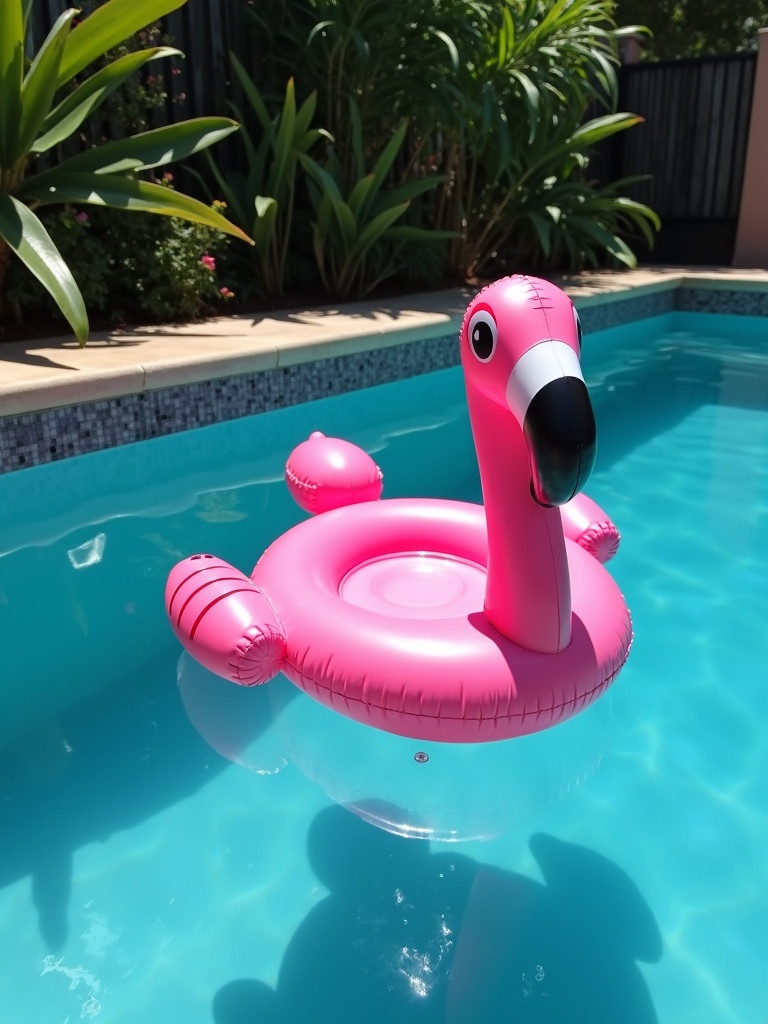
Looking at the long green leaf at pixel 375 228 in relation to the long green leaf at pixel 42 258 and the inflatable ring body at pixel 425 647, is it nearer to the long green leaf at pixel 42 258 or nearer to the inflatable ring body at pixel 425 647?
the long green leaf at pixel 42 258

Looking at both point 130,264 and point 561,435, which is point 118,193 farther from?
point 561,435

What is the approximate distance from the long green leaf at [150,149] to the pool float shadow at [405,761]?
10.4 ft

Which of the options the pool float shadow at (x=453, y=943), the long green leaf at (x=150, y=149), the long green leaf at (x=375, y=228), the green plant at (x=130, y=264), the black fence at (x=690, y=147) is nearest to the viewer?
the pool float shadow at (x=453, y=943)

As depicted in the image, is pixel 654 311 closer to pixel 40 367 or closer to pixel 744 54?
pixel 744 54

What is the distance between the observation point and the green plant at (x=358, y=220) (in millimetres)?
5570

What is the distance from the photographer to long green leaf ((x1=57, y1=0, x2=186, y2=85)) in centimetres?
412

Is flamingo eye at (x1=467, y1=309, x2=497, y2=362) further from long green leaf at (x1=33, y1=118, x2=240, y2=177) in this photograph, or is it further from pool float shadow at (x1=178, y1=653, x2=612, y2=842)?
long green leaf at (x1=33, y1=118, x2=240, y2=177)

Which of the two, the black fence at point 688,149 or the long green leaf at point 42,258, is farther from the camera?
the black fence at point 688,149

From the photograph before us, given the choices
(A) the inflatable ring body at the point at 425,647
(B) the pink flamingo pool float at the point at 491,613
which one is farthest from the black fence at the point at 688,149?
(B) the pink flamingo pool float at the point at 491,613

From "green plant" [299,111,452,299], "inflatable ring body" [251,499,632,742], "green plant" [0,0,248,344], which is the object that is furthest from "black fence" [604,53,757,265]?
"inflatable ring body" [251,499,632,742]

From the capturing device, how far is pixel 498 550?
1791mm

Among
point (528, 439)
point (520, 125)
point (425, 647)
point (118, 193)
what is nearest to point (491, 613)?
point (425, 647)

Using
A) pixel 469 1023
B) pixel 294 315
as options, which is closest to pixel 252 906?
pixel 469 1023

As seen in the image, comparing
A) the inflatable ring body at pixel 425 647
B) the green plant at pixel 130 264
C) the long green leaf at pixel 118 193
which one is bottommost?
the inflatable ring body at pixel 425 647
